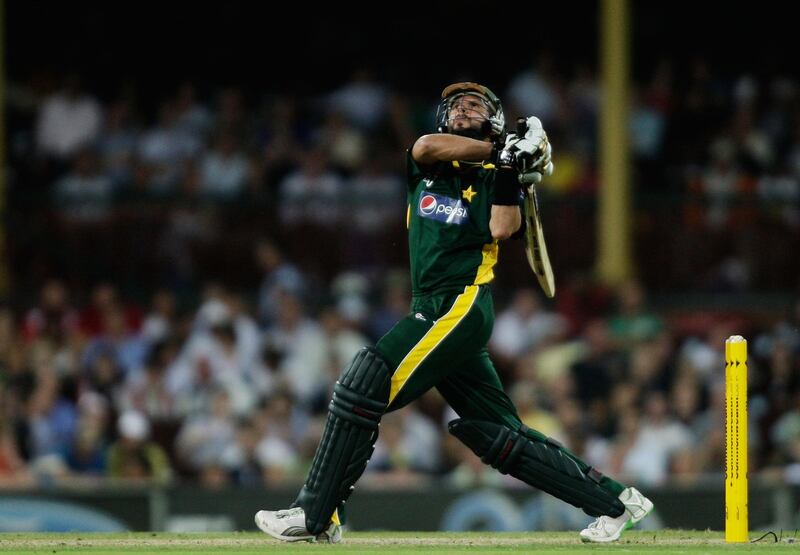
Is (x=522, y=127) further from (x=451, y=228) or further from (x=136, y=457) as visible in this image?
(x=136, y=457)

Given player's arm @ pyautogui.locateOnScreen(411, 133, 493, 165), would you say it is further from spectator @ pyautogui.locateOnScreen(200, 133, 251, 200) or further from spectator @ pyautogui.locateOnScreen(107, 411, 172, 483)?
spectator @ pyautogui.locateOnScreen(200, 133, 251, 200)

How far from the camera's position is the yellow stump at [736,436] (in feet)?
23.1

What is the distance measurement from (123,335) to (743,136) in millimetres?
5895

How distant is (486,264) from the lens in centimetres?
698

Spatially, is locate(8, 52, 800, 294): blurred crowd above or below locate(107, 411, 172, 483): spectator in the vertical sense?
above

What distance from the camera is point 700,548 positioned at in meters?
6.86

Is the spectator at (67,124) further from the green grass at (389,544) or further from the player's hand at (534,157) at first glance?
the player's hand at (534,157)

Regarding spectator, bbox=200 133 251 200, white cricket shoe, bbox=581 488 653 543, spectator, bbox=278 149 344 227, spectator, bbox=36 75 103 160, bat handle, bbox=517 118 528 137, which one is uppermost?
spectator, bbox=36 75 103 160

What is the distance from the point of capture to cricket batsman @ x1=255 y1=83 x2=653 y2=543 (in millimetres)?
6750

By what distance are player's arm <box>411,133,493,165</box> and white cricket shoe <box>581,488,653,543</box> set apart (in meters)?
1.59

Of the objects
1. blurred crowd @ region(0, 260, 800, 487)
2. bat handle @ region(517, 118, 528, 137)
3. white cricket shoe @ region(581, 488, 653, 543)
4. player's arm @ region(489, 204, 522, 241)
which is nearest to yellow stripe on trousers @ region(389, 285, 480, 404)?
player's arm @ region(489, 204, 522, 241)

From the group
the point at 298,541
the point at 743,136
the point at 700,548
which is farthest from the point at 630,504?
the point at 743,136

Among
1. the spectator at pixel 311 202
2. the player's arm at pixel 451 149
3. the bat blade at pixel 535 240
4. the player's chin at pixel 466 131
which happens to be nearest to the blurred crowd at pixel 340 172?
the spectator at pixel 311 202

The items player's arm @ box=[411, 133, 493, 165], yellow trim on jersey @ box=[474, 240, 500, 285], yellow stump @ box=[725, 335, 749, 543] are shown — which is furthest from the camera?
yellow stump @ box=[725, 335, 749, 543]
